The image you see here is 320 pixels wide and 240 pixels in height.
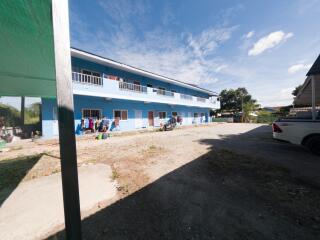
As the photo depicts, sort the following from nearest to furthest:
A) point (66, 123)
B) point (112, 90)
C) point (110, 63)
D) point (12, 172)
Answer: point (66, 123)
point (12, 172)
point (112, 90)
point (110, 63)

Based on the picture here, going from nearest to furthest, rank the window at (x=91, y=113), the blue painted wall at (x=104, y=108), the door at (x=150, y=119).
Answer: the blue painted wall at (x=104, y=108) → the window at (x=91, y=113) → the door at (x=150, y=119)

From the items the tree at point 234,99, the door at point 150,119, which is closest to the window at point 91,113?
the door at point 150,119

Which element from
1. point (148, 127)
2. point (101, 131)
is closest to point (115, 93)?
point (101, 131)

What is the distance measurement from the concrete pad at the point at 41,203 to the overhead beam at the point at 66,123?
134cm

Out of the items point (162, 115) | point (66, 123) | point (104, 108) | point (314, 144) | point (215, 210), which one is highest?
point (104, 108)

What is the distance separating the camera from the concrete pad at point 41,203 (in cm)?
226

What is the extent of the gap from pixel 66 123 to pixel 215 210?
2.69 metres

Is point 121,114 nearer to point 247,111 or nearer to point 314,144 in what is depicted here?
point 314,144

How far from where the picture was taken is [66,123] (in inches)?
54.2

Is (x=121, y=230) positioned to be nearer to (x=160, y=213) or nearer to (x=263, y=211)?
(x=160, y=213)

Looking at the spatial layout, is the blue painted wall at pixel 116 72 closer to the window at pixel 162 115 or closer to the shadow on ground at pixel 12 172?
the window at pixel 162 115

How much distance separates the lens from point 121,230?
7.15 ft

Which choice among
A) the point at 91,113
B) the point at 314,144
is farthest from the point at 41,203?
the point at 91,113

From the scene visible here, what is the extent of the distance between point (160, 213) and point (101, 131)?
11594 millimetres
